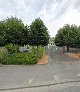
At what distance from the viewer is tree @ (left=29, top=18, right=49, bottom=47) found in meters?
28.5

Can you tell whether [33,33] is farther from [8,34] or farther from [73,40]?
[73,40]

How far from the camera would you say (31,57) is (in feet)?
64.5

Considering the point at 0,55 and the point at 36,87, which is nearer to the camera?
the point at 36,87

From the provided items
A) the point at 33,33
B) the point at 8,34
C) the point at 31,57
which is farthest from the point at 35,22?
the point at 31,57

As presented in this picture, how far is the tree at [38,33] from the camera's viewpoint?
93.5 ft

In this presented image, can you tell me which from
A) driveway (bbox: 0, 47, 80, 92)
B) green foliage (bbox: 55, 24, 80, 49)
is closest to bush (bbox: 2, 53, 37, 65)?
driveway (bbox: 0, 47, 80, 92)

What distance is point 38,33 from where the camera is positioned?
2847 cm

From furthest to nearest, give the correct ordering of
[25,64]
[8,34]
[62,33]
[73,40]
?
[62,33] < [73,40] < [8,34] < [25,64]

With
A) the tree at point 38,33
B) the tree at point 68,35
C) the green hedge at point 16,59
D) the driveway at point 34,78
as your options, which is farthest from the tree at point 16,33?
the driveway at point 34,78

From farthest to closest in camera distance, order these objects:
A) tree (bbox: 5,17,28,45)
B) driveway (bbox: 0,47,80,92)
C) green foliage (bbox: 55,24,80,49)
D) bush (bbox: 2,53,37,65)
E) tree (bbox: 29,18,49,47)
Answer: green foliage (bbox: 55,24,80,49) < tree (bbox: 29,18,49,47) < tree (bbox: 5,17,28,45) < bush (bbox: 2,53,37,65) < driveway (bbox: 0,47,80,92)

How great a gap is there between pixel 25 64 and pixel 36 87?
32.3 feet

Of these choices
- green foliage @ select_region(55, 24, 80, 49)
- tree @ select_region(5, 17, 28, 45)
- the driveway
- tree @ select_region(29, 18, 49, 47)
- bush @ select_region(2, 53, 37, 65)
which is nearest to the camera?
the driveway

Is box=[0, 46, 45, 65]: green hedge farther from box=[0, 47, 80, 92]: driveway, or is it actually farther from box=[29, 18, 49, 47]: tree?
box=[29, 18, 49, 47]: tree

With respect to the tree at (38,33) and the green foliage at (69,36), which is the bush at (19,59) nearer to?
the tree at (38,33)
